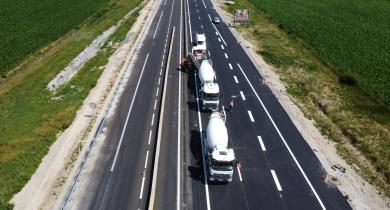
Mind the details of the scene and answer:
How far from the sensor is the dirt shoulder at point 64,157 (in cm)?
3344

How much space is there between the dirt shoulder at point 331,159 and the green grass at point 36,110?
1060 inches

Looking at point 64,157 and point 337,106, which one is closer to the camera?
point 64,157

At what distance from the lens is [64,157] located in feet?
129

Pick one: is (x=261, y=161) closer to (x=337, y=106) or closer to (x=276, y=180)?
(x=276, y=180)

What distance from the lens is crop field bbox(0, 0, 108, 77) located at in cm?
7638

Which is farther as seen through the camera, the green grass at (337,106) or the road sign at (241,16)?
the road sign at (241,16)

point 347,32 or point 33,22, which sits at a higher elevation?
point 33,22

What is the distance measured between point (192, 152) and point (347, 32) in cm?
5973

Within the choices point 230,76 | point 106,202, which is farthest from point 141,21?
point 106,202

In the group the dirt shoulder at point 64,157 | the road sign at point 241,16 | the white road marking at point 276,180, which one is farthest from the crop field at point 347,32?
the dirt shoulder at point 64,157

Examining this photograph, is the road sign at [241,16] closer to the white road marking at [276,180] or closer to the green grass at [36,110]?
the green grass at [36,110]

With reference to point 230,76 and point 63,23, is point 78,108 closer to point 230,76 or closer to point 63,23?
point 230,76

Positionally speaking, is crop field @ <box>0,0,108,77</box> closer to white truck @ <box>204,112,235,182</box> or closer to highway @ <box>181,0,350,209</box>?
highway @ <box>181,0,350,209</box>

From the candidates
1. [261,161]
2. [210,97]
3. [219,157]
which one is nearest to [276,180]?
[261,161]
